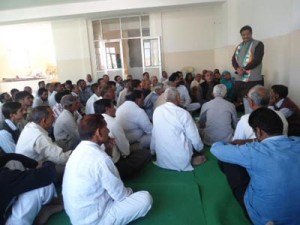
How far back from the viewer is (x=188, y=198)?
2.46 meters

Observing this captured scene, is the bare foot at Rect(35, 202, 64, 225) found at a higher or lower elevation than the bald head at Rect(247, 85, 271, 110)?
lower

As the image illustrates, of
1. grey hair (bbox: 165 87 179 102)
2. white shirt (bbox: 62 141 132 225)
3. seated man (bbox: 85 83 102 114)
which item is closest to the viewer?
white shirt (bbox: 62 141 132 225)

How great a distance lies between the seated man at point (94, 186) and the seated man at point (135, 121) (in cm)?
146

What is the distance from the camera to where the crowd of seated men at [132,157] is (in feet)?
5.41

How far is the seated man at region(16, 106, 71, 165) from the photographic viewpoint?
2.48m

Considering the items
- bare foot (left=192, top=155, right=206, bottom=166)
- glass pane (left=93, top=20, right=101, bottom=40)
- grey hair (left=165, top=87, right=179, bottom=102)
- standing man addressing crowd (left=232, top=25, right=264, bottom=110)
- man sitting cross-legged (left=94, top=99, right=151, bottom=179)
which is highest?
glass pane (left=93, top=20, right=101, bottom=40)

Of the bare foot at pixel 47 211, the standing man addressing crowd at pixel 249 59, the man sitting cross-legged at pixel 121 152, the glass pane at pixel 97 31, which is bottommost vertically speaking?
the bare foot at pixel 47 211

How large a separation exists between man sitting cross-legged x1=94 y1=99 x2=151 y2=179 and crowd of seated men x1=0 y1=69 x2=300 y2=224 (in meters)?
0.01

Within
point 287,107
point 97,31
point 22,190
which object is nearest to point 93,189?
point 22,190

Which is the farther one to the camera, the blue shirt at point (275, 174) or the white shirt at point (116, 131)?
the white shirt at point (116, 131)

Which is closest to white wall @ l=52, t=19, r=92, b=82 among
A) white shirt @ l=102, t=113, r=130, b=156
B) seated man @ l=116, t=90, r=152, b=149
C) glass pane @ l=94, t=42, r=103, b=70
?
glass pane @ l=94, t=42, r=103, b=70

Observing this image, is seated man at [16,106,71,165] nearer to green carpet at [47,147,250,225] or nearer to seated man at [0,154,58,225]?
seated man at [0,154,58,225]

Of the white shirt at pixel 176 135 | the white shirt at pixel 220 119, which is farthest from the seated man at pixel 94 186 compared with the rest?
the white shirt at pixel 220 119

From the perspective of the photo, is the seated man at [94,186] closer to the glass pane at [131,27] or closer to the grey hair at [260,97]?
the grey hair at [260,97]
